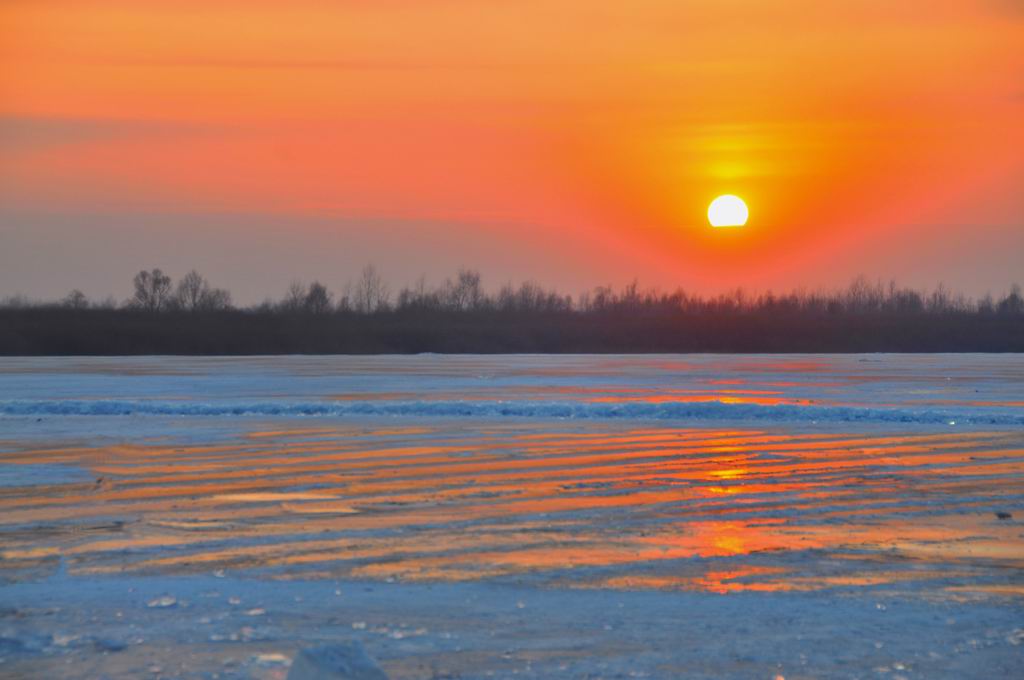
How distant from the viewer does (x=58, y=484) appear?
10.8 meters

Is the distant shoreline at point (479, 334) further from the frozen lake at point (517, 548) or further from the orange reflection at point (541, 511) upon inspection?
the orange reflection at point (541, 511)

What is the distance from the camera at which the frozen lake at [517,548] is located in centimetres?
551

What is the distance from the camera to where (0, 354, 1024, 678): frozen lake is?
551cm

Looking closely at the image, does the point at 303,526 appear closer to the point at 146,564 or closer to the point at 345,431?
the point at 146,564

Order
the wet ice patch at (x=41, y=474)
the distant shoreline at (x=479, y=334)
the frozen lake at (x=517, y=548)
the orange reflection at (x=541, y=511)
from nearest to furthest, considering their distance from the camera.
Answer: the frozen lake at (x=517, y=548) < the orange reflection at (x=541, y=511) < the wet ice patch at (x=41, y=474) < the distant shoreline at (x=479, y=334)

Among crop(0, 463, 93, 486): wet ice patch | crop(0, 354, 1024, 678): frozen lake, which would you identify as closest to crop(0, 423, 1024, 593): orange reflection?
crop(0, 354, 1024, 678): frozen lake

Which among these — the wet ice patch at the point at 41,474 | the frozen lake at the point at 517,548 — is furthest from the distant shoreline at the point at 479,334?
the wet ice patch at the point at 41,474

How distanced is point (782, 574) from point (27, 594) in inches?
172

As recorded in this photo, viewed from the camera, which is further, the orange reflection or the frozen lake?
the orange reflection

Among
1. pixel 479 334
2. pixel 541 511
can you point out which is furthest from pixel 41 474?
pixel 479 334

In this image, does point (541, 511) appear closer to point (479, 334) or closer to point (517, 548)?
point (517, 548)

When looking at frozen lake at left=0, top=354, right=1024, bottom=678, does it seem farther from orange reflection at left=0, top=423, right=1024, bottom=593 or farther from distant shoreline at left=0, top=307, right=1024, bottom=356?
distant shoreline at left=0, top=307, right=1024, bottom=356

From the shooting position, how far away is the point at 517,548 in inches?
307

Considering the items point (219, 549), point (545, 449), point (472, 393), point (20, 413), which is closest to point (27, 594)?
point (219, 549)
